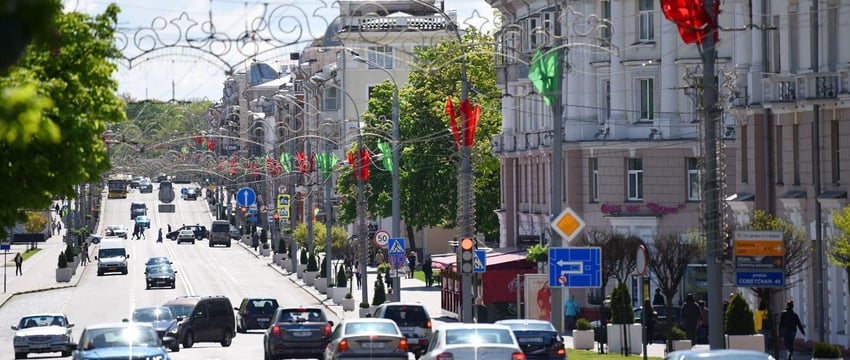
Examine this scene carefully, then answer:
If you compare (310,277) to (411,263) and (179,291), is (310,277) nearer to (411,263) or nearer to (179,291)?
(411,263)

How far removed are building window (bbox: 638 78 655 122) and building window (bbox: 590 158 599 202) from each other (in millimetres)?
2627

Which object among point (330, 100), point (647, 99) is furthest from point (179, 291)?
point (330, 100)

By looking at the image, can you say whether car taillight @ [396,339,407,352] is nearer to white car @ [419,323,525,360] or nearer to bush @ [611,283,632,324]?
white car @ [419,323,525,360]

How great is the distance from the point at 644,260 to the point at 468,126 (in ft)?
33.1

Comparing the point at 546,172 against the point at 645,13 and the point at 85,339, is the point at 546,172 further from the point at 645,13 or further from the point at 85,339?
the point at 85,339

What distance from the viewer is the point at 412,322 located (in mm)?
40656

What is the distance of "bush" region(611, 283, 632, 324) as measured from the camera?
41.0 meters

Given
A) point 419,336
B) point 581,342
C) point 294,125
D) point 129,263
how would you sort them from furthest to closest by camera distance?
1. point 294,125
2. point 129,263
3. point 581,342
4. point 419,336

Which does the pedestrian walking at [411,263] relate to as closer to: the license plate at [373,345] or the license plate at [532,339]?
the license plate at [532,339]

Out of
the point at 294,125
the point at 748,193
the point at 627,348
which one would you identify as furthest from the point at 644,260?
the point at 294,125

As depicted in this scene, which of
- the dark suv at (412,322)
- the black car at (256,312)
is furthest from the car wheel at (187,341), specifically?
the dark suv at (412,322)

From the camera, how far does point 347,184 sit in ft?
320

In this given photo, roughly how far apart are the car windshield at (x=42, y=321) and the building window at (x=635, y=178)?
20.8 meters

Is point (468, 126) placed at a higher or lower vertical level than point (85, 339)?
higher
